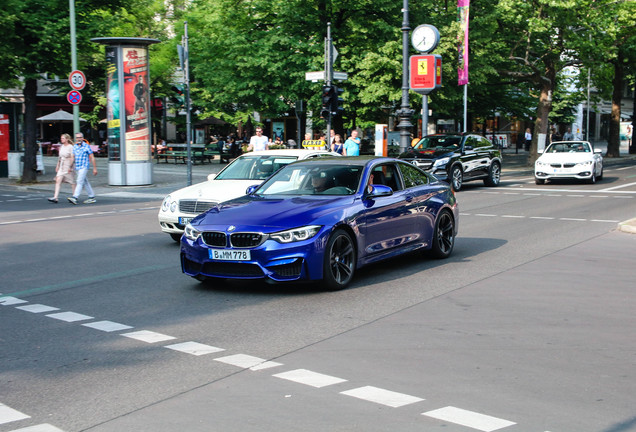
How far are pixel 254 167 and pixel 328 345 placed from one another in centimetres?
750

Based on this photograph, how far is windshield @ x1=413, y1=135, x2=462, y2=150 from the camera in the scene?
2467 cm

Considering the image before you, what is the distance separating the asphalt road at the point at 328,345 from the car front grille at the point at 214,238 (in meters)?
0.57

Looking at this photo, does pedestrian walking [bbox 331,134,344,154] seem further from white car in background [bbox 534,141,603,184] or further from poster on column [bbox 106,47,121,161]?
poster on column [bbox 106,47,121,161]

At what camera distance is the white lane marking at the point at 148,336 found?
648 cm

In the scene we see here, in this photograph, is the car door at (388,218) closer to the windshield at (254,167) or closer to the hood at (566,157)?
the windshield at (254,167)

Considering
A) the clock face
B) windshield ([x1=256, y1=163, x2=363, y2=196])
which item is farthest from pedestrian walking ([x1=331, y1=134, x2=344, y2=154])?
windshield ([x1=256, y1=163, x2=363, y2=196])

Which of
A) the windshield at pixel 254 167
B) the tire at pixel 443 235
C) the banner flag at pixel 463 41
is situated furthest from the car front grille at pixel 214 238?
the banner flag at pixel 463 41

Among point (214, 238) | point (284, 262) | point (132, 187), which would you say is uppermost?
point (214, 238)

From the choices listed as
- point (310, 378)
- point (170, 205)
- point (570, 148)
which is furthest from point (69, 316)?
point (570, 148)

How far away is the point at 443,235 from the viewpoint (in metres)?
10.8

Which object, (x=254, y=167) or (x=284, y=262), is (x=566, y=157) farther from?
(x=284, y=262)

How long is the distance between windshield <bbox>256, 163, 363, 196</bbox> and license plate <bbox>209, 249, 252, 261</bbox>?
148 centimetres

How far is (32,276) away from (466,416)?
6987mm

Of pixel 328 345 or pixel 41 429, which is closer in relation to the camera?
pixel 41 429
